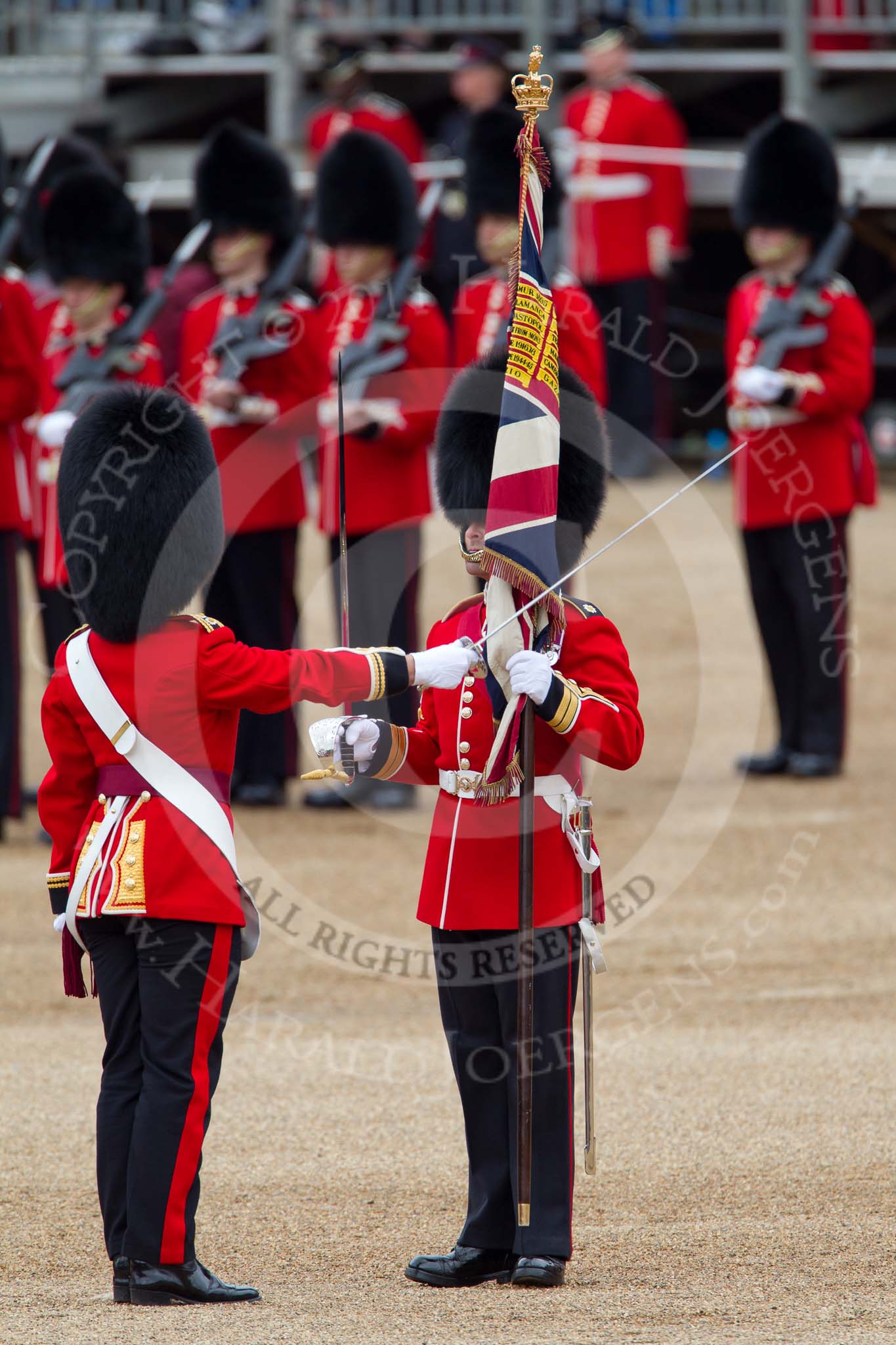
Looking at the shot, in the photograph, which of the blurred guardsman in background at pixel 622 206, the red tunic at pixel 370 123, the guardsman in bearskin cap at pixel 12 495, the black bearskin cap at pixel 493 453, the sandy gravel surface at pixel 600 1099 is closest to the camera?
the sandy gravel surface at pixel 600 1099

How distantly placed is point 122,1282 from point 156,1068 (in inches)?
Result: 11.1

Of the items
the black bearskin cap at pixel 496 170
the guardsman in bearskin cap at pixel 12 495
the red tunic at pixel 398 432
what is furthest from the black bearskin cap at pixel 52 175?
the black bearskin cap at pixel 496 170

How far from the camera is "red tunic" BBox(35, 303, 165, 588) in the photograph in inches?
227

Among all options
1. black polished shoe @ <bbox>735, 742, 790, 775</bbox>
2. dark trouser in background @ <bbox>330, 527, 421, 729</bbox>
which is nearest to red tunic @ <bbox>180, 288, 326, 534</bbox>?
dark trouser in background @ <bbox>330, 527, 421, 729</bbox>

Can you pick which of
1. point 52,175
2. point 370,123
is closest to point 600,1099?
point 52,175

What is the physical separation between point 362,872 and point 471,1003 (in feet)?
8.36

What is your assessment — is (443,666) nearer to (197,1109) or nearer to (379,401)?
(197,1109)

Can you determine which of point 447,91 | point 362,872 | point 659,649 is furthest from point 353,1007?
point 447,91

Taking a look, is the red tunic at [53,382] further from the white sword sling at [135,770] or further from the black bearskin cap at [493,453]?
the white sword sling at [135,770]

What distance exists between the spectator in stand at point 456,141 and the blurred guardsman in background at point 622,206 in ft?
1.46

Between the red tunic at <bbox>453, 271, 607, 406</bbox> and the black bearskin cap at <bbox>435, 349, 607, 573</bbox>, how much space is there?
2584 millimetres

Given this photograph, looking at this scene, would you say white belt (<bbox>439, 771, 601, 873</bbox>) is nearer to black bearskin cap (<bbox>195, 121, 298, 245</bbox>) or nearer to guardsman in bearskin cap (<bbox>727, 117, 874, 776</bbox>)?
guardsman in bearskin cap (<bbox>727, 117, 874, 776</bbox>)

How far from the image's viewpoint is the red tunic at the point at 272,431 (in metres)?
6.12

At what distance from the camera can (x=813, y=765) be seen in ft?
21.2
